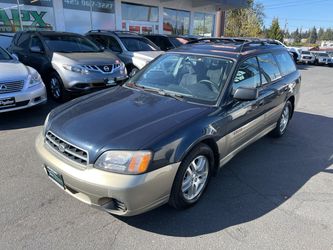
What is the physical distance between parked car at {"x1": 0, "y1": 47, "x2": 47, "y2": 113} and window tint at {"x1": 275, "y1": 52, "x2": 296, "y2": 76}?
4.52m

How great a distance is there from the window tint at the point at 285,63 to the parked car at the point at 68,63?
3.82 metres

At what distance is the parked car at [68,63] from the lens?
6.37 metres

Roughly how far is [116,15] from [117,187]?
1487 centimetres

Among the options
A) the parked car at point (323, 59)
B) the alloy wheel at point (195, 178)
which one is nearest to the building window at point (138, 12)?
the parked car at point (323, 59)

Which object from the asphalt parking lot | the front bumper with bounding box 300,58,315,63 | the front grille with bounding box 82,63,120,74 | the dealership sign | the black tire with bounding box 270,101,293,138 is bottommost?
the front bumper with bounding box 300,58,315,63

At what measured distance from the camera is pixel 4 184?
326 centimetres

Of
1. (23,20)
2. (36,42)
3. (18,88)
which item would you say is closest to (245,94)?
(18,88)

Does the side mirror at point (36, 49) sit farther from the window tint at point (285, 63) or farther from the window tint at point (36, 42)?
the window tint at point (285, 63)

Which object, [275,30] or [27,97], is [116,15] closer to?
[27,97]

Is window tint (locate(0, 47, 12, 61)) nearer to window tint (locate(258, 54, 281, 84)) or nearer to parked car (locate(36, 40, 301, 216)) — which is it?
parked car (locate(36, 40, 301, 216))

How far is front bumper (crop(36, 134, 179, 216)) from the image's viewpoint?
2271 mm

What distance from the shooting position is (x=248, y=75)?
3660 mm

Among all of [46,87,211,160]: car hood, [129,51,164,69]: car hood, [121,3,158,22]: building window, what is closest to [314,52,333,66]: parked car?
[121,3,158,22]: building window

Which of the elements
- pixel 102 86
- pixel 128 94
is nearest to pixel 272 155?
pixel 128 94
